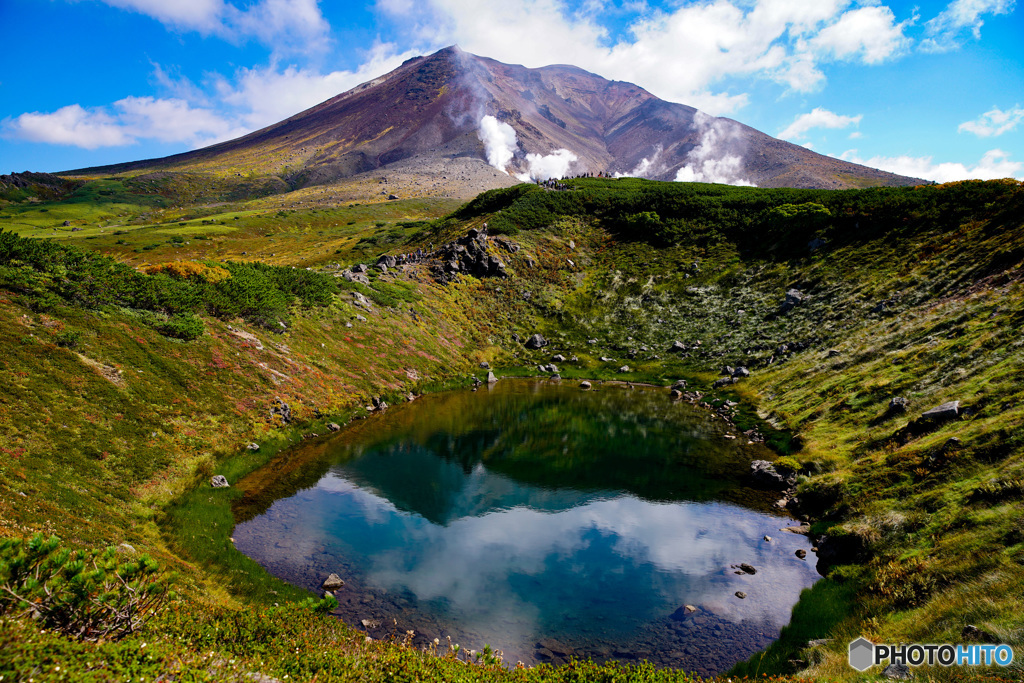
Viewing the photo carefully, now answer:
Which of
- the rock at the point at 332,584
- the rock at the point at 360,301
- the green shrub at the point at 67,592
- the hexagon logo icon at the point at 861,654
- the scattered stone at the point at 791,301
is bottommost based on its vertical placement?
the hexagon logo icon at the point at 861,654

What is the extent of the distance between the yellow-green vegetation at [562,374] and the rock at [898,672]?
724 mm

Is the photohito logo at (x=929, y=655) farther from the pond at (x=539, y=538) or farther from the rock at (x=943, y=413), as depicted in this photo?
the rock at (x=943, y=413)

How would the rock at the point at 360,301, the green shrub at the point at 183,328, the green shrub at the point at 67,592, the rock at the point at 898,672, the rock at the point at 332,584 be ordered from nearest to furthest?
the green shrub at the point at 67,592 → the rock at the point at 898,672 → the rock at the point at 332,584 → the green shrub at the point at 183,328 → the rock at the point at 360,301

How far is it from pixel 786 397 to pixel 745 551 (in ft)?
89.0

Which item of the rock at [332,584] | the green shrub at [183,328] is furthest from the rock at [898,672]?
the green shrub at [183,328]

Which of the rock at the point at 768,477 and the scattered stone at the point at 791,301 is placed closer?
the rock at the point at 768,477

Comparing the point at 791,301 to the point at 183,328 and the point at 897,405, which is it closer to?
the point at 897,405

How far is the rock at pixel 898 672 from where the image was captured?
1175 centimetres

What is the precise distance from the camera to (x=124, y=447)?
1014 inches

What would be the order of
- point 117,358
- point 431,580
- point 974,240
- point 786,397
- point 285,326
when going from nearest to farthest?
point 431,580 < point 117,358 < point 786,397 < point 285,326 < point 974,240

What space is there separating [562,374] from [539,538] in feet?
145

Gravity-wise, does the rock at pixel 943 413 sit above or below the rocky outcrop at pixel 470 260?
below

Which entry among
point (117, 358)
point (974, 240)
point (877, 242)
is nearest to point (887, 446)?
point (974, 240)

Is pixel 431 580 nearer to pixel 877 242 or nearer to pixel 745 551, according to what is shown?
pixel 745 551
